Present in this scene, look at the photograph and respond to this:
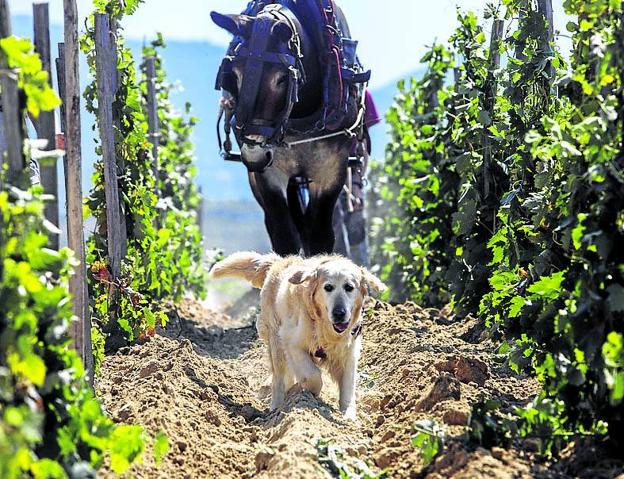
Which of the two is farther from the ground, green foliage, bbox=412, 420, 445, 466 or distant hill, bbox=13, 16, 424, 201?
green foliage, bbox=412, 420, 445, 466

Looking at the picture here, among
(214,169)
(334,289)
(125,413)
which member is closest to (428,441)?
(125,413)

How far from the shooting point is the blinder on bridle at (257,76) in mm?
9328

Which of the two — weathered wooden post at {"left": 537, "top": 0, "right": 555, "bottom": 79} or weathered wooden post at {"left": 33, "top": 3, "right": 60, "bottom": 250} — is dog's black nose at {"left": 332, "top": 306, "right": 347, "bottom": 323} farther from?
weathered wooden post at {"left": 537, "top": 0, "right": 555, "bottom": 79}

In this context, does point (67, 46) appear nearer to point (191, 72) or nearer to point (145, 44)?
point (145, 44)

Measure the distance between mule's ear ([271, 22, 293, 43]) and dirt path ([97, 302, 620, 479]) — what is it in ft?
8.78

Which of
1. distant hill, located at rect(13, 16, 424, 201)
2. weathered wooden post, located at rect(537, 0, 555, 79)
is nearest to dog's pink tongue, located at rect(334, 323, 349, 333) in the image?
weathered wooden post, located at rect(537, 0, 555, 79)

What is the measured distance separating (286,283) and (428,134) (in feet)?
21.1

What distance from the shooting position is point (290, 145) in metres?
10.2

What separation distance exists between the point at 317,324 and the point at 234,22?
2.78 meters

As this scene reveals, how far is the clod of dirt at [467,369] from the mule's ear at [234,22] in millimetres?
3323

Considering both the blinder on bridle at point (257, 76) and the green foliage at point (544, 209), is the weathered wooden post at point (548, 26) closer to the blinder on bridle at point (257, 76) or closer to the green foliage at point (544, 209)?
the green foliage at point (544, 209)

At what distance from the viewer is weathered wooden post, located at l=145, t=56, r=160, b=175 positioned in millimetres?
14656

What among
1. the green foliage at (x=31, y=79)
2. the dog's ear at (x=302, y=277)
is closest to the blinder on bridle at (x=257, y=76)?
the dog's ear at (x=302, y=277)

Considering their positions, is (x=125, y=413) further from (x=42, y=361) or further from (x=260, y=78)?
(x=260, y=78)
